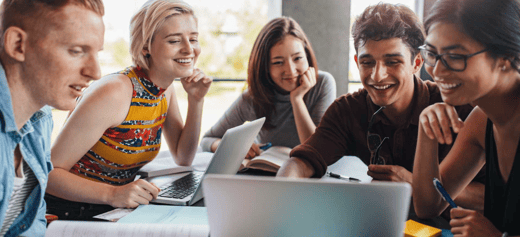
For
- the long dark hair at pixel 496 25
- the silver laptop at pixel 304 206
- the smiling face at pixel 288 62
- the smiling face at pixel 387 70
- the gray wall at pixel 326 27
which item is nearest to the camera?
the silver laptop at pixel 304 206

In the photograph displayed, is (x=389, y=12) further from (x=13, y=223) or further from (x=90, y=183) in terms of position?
(x=13, y=223)

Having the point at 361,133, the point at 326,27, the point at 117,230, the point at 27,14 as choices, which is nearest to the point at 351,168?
the point at 361,133

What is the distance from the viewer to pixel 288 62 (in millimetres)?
2312

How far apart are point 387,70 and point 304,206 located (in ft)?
3.31

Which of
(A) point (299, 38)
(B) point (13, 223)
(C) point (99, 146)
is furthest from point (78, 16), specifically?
(A) point (299, 38)

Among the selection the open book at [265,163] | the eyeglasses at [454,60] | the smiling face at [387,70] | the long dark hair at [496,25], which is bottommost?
the open book at [265,163]

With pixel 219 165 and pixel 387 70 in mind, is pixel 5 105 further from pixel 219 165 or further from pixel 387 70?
pixel 387 70

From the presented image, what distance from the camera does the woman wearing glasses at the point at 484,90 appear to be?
1.05m

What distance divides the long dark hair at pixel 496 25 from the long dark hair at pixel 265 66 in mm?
1348

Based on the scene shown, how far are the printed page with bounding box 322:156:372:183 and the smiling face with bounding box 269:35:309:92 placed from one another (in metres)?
0.58

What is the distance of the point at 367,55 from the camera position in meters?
A: 1.61

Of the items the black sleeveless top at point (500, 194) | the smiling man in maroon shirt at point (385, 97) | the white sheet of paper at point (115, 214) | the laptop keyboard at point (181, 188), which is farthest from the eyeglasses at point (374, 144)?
the white sheet of paper at point (115, 214)

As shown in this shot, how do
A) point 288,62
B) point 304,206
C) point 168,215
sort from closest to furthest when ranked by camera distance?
point 304,206 < point 168,215 < point 288,62

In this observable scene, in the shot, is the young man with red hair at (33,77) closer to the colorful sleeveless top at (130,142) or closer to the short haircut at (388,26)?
the colorful sleeveless top at (130,142)
